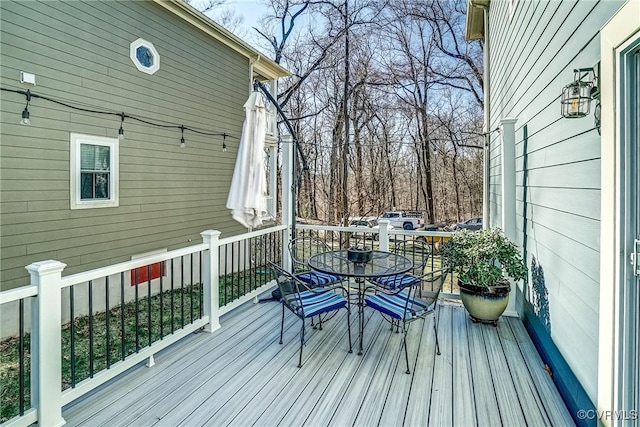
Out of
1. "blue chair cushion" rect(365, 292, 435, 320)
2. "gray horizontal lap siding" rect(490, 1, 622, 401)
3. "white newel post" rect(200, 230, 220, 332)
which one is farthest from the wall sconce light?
"white newel post" rect(200, 230, 220, 332)

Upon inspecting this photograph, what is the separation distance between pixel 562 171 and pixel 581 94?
701 mm

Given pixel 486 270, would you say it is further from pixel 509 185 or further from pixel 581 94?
pixel 581 94

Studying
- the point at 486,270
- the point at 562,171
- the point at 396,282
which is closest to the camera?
the point at 562,171

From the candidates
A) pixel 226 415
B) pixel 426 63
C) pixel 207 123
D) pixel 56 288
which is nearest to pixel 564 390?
pixel 226 415

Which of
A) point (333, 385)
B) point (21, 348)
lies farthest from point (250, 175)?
point (21, 348)

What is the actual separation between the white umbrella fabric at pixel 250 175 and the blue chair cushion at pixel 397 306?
1.57m

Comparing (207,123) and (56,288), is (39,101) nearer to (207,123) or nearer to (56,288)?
(207,123)

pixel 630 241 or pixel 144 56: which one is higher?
pixel 144 56

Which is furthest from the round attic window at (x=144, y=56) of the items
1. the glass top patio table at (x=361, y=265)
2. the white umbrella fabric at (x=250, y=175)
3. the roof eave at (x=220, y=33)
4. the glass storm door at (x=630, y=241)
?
the glass storm door at (x=630, y=241)

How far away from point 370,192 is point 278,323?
9458 mm

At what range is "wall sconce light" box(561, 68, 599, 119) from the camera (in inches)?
79.5

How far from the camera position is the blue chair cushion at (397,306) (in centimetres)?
307

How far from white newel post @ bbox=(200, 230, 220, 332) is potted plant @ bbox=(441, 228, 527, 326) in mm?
2502

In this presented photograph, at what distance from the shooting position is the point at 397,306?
320 cm
